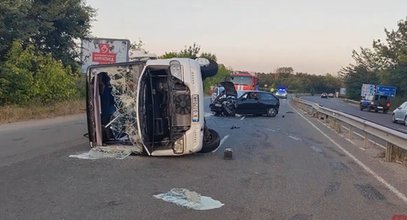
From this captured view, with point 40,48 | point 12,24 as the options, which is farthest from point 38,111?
point 40,48

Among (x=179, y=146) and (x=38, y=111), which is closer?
(x=179, y=146)

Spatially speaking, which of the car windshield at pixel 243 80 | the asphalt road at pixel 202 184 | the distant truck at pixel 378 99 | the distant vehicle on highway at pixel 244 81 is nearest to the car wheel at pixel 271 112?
the distant vehicle on highway at pixel 244 81

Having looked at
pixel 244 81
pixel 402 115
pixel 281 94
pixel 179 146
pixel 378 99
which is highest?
pixel 244 81

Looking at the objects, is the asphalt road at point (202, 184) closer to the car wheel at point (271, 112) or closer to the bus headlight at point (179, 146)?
the bus headlight at point (179, 146)

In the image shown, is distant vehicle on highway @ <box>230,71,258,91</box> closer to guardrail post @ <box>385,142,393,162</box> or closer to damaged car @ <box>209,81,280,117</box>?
damaged car @ <box>209,81,280,117</box>

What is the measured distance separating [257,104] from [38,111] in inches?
486

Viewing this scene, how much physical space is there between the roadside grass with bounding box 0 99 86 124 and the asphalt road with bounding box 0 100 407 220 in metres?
8.09

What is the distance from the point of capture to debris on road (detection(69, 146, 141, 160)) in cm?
1084

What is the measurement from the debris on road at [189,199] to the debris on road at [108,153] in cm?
363

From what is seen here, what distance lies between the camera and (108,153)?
11.2 metres

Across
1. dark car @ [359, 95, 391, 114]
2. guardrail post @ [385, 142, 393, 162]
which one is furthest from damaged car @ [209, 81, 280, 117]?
dark car @ [359, 95, 391, 114]

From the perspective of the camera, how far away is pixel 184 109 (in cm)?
1092

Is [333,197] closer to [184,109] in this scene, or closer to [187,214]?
[187,214]

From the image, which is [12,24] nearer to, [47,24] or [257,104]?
[47,24]
